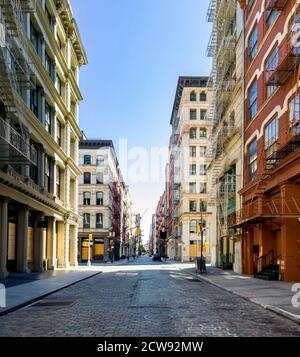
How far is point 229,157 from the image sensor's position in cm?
4134

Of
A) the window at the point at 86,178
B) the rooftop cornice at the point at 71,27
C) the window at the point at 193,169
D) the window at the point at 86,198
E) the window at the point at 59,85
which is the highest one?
the rooftop cornice at the point at 71,27

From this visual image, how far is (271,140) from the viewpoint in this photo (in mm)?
28438

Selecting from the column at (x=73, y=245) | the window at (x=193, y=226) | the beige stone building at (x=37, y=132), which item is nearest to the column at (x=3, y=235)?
the beige stone building at (x=37, y=132)

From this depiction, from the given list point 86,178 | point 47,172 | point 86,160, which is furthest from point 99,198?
point 47,172

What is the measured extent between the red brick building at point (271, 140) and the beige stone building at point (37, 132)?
12.6 m

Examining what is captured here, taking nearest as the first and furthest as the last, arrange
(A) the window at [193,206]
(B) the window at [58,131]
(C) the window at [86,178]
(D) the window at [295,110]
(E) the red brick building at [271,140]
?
(D) the window at [295,110]
(E) the red brick building at [271,140]
(B) the window at [58,131]
(C) the window at [86,178]
(A) the window at [193,206]

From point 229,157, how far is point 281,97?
585 inches

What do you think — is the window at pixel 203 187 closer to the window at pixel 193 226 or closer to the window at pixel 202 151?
the window at pixel 202 151

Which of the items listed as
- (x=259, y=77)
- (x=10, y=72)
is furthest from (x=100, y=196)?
(x=10, y=72)

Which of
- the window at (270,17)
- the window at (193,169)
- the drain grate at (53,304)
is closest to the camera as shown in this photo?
the drain grate at (53,304)

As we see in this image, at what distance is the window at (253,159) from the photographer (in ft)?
107
